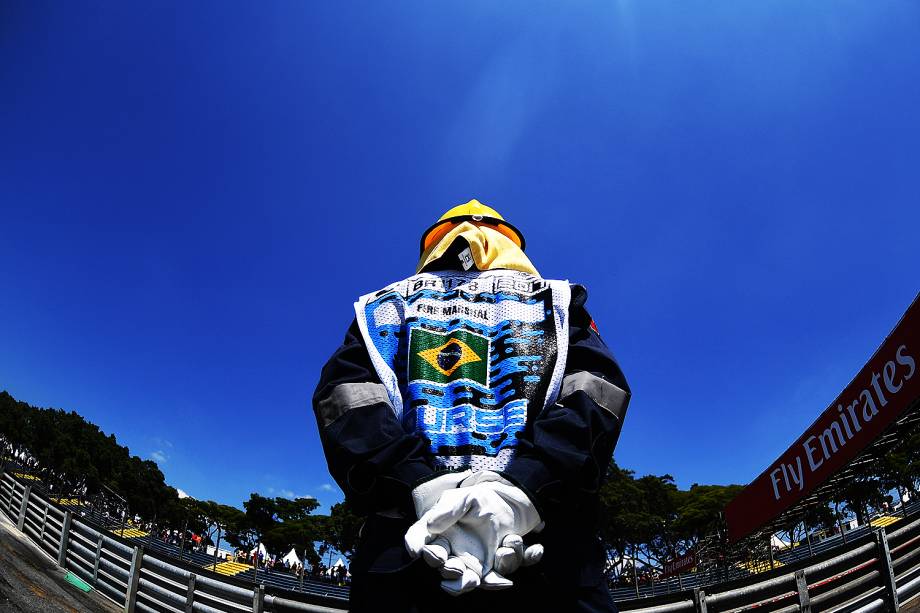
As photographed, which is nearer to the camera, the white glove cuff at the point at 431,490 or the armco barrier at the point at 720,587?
the white glove cuff at the point at 431,490

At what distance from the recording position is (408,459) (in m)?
1.60

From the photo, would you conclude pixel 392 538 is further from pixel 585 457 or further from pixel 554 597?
pixel 585 457

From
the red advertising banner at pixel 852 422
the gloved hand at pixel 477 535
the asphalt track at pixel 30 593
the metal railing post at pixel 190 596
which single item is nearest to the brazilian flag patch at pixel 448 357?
the gloved hand at pixel 477 535

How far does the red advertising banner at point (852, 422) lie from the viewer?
29.9 ft

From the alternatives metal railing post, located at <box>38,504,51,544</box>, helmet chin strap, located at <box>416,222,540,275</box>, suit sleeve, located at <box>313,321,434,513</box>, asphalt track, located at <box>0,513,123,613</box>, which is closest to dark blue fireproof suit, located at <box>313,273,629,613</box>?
suit sleeve, located at <box>313,321,434,513</box>

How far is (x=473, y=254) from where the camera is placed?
8.17ft

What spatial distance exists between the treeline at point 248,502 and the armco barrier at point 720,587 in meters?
40.5

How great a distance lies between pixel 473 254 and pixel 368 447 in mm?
1217

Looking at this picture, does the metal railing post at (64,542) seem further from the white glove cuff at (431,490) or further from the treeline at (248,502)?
the treeline at (248,502)

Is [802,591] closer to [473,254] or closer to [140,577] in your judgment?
[473,254]

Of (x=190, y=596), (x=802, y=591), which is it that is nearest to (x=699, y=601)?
(x=802, y=591)

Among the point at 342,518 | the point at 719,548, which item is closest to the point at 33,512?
the point at 719,548

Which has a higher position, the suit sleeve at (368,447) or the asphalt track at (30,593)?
the suit sleeve at (368,447)

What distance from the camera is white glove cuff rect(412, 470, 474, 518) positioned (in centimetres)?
148
